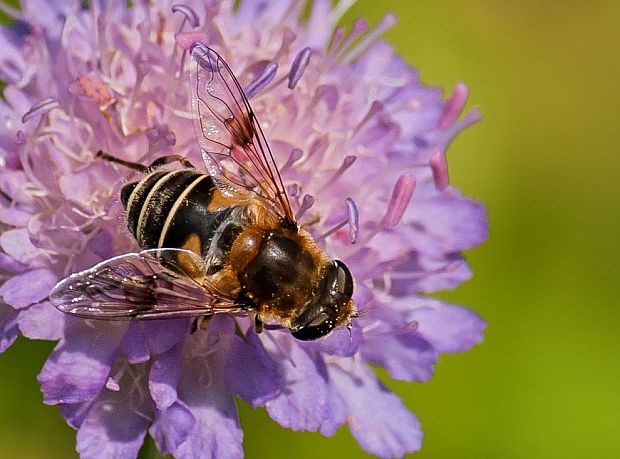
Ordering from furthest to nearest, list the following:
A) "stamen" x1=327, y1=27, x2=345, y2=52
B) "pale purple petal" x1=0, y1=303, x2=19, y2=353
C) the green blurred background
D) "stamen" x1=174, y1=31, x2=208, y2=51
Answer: the green blurred background, "stamen" x1=327, y1=27, x2=345, y2=52, "stamen" x1=174, y1=31, x2=208, y2=51, "pale purple petal" x1=0, y1=303, x2=19, y2=353

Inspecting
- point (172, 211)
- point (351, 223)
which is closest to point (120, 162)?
point (172, 211)

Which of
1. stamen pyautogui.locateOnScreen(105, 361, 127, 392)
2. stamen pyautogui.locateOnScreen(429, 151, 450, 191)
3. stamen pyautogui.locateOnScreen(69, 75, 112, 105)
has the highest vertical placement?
stamen pyautogui.locateOnScreen(429, 151, 450, 191)

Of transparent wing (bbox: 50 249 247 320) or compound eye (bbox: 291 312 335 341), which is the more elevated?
compound eye (bbox: 291 312 335 341)

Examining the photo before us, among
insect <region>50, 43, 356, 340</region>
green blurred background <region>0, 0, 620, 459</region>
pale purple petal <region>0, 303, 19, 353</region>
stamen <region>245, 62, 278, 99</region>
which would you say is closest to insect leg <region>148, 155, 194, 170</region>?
insect <region>50, 43, 356, 340</region>

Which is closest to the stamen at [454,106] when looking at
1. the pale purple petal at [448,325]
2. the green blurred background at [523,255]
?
the pale purple petal at [448,325]

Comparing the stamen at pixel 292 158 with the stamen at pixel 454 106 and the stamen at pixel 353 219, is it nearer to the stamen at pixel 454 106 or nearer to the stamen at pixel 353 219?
the stamen at pixel 353 219

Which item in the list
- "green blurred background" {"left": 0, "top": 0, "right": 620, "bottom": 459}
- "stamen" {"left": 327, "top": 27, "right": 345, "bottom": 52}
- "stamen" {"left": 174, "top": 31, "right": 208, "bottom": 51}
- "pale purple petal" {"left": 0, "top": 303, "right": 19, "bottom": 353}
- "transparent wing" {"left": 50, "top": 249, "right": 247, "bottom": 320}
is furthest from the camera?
"green blurred background" {"left": 0, "top": 0, "right": 620, "bottom": 459}

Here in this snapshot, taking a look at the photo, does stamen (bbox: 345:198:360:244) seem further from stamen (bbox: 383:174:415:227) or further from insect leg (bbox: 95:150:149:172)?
insect leg (bbox: 95:150:149:172)
